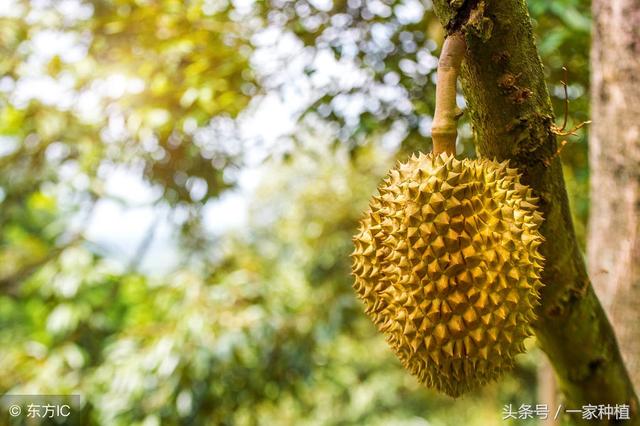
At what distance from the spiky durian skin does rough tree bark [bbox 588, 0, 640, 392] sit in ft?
2.51

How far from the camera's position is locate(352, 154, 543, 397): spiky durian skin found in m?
0.87

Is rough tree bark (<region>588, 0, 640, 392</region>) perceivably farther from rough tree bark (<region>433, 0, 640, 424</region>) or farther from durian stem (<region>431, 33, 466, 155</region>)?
durian stem (<region>431, 33, 466, 155</region>)

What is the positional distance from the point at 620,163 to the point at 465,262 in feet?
2.94

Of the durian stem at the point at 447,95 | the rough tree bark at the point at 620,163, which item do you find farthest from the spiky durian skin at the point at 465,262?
the rough tree bark at the point at 620,163

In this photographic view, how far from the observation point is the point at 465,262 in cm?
88

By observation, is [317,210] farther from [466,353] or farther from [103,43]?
[466,353]

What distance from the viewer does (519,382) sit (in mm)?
6035

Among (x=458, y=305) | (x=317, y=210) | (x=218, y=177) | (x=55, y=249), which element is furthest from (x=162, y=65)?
(x=317, y=210)

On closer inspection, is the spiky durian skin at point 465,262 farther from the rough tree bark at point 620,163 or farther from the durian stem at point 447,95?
the rough tree bark at point 620,163

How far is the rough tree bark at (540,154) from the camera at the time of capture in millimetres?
775

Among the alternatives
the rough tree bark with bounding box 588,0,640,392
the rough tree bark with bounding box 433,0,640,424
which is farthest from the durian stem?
the rough tree bark with bounding box 588,0,640,392

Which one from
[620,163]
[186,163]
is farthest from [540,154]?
[186,163]

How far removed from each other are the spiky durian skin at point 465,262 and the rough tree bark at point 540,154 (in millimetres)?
45

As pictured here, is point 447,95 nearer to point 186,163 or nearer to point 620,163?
point 620,163
